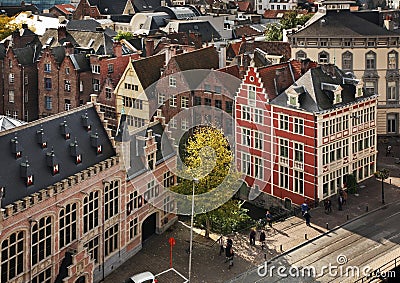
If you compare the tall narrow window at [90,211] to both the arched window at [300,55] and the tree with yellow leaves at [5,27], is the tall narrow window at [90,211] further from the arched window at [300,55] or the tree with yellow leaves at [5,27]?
the tree with yellow leaves at [5,27]

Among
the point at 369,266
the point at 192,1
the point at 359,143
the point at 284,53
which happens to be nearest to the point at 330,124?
the point at 359,143

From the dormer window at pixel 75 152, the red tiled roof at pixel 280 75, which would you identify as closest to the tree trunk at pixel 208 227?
the dormer window at pixel 75 152

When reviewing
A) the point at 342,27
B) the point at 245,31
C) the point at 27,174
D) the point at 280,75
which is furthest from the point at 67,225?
the point at 245,31

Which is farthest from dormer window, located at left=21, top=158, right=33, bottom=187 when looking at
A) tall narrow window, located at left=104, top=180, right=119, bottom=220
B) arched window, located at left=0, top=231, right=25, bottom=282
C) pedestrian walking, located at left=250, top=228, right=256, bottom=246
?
pedestrian walking, located at left=250, top=228, right=256, bottom=246

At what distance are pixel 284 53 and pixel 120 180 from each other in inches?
1785

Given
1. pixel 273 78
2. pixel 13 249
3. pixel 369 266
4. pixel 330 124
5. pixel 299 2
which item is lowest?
pixel 369 266

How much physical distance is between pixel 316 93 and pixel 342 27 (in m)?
24.4

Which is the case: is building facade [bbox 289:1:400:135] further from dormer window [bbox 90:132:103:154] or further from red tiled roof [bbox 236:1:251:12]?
red tiled roof [bbox 236:1:251:12]

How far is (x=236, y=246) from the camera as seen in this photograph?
55.2 meters

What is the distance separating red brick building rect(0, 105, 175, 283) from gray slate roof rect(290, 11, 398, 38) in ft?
120

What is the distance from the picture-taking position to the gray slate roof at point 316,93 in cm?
6259

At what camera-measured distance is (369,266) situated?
164 ft

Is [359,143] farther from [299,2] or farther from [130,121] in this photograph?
[299,2]

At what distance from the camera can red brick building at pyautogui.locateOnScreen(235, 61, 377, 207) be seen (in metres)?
62.7
